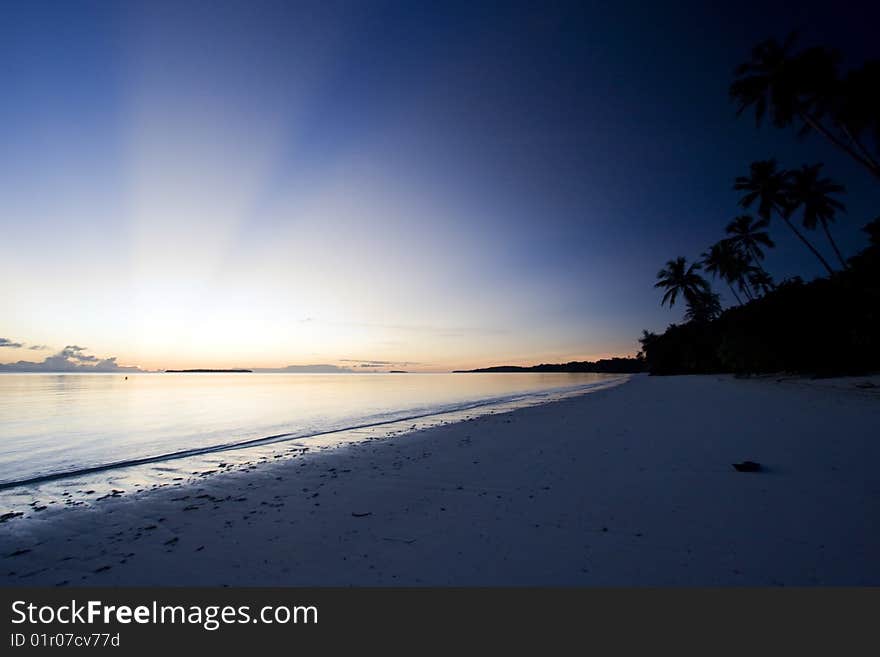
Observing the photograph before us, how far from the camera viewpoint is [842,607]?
3.08m

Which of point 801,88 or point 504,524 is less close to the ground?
point 801,88

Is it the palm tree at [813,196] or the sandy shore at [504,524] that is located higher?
the palm tree at [813,196]

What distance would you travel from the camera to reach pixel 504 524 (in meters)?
4.95

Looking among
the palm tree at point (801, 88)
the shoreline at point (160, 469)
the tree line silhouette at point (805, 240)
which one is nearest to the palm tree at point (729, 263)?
the tree line silhouette at point (805, 240)

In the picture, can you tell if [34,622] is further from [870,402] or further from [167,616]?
[870,402]

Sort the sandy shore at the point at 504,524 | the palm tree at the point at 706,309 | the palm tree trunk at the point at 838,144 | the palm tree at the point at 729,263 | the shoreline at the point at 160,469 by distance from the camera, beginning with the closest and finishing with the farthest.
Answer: the sandy shore at the point at 504,524
the shoreline at the point at 160,469
the palm tree trunk at the point at 838,144
the palm tree at the point at 729,263
the palm tree at the point at 706,309

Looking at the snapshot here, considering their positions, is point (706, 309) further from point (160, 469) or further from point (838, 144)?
point (160, 469)

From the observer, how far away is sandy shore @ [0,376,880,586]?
3.73m

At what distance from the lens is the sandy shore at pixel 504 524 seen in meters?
3.73

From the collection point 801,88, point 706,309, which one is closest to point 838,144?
point 801,88

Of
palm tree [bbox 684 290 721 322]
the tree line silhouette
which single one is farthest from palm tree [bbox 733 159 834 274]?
palm tree [bbox 684 290 721 322]

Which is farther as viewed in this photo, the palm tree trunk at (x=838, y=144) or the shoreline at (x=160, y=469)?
the palm tree trunk at (x=838, y=144)

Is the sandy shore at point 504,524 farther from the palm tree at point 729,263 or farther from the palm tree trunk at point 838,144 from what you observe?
the palm tree at point 729,263

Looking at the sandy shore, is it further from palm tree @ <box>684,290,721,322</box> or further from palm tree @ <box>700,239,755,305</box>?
palm tree @ <box>684,290,721,322</box>
